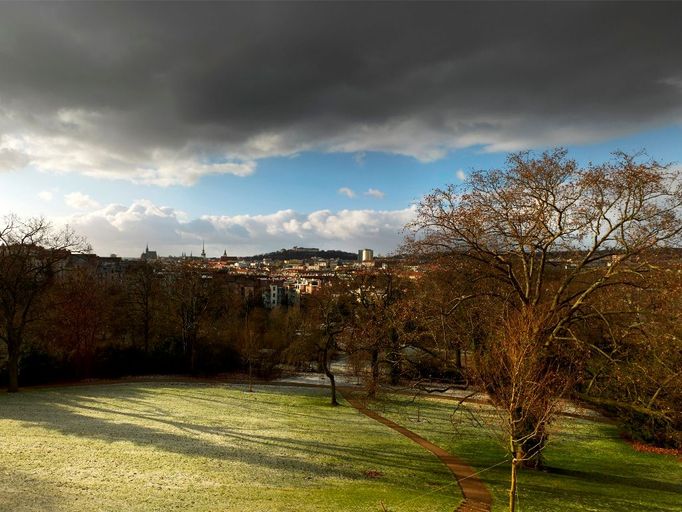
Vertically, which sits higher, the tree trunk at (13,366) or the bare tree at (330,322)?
the bare tree at (330,322)

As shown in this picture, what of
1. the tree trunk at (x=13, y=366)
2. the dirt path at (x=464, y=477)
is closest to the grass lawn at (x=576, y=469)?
the dirt path at (x=464, y=477)

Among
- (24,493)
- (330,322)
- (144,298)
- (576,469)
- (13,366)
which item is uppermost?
(144,298)

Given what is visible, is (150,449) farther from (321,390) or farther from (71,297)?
(71,297)

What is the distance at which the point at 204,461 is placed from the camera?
786 inches

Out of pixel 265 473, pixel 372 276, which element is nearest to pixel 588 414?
pixel 372 276

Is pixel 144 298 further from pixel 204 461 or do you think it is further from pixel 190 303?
pixel 204 461

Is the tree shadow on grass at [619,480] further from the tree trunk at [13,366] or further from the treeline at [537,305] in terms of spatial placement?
the tree trunk at [13,366]

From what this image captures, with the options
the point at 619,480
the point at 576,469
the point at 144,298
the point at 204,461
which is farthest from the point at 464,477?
the point at 144,298

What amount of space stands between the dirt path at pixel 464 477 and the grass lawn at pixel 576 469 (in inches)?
15.9

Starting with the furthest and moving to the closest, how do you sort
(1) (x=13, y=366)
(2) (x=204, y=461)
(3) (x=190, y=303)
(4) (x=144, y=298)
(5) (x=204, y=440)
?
1. (4) (x=144, y=298)
2. (3) (x=190, y=303)
3. (1) (x=13, y=366)
4. (5) (x=204, y=440)
5. (2) (x=204, y=461)

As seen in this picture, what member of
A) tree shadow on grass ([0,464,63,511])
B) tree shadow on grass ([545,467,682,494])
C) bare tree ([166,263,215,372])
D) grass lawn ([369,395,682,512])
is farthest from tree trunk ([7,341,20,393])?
tree shadow on grass ([545,467,682,494])

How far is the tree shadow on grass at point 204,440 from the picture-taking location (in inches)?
810

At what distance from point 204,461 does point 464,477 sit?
11.4 m

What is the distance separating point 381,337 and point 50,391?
3103cm
